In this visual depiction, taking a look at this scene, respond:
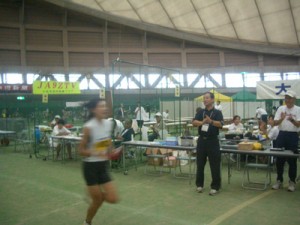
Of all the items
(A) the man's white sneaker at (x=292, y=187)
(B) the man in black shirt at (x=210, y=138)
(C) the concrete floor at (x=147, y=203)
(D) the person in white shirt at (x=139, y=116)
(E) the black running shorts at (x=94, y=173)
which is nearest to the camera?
(E) the black running shorts at (x=94, y=173)

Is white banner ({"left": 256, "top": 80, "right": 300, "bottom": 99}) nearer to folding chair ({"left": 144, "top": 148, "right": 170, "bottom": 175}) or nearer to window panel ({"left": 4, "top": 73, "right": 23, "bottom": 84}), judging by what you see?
folding chair ({"left": 144, "top": 148, "right": 170, "bottom": 175})

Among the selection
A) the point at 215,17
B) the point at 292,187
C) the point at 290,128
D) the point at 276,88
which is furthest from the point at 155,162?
the point at 215,17

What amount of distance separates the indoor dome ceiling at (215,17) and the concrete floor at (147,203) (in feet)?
74.8

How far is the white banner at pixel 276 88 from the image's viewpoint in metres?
9.88

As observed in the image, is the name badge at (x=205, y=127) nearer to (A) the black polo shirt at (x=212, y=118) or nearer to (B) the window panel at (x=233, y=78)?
(A) the black polo shirt at (x=212, y=118)

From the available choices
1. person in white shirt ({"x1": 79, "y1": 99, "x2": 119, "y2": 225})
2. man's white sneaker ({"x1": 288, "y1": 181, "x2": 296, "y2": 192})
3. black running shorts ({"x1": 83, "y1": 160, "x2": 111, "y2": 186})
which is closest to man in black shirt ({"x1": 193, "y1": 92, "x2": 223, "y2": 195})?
man's white sneaker ({"x1": 288, "y1": 181, "x2": 296, "y2": 192})

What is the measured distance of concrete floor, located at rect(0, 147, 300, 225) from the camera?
4.91m

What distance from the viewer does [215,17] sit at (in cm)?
2958

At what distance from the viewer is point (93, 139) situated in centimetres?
407

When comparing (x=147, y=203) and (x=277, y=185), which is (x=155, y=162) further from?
(x=277, y=185)

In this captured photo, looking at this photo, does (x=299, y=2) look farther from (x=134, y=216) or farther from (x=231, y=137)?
(x=134, y=216)

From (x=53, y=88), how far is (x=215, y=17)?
2034cm

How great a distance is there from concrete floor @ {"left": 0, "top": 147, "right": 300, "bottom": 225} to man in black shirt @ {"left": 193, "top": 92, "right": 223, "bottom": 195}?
0.46m

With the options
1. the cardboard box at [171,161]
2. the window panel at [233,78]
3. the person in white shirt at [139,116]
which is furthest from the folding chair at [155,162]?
the window panel at [233,78]
